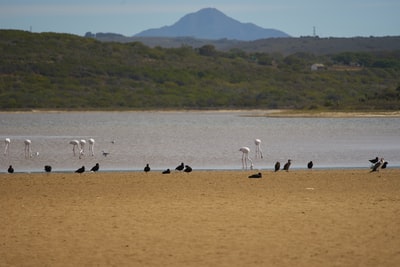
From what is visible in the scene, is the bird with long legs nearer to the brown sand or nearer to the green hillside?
the brown sand

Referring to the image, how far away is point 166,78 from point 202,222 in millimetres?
90779

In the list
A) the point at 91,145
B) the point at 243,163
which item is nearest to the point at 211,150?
the point at 91,145

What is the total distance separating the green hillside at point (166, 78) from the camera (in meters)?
88.6

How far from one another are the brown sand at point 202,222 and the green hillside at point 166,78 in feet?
169

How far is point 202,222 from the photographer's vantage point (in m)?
12.5

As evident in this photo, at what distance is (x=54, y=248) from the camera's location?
10906mm

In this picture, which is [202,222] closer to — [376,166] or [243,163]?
[376,166]

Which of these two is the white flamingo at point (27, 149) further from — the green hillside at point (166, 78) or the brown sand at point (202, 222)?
the green hillside at point (166, 78)

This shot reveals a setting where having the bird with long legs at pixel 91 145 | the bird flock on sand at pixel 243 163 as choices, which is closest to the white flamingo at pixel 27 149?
the bird flock on sand at pixel 243 163

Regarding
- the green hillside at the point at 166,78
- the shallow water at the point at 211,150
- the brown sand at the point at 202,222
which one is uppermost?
the green hillside at the point at 166,78

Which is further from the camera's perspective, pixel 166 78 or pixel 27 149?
pixel 166 78

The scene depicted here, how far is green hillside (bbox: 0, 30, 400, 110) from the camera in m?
88.6

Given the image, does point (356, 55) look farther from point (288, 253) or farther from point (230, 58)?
point (288, 253)

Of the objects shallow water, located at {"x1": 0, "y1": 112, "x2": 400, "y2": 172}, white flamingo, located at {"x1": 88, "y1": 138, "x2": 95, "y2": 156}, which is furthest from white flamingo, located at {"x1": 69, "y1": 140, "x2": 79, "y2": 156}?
white flamingo, located at {"x1": 88, "y1": 138, "x2": 95, "y2": 156}
